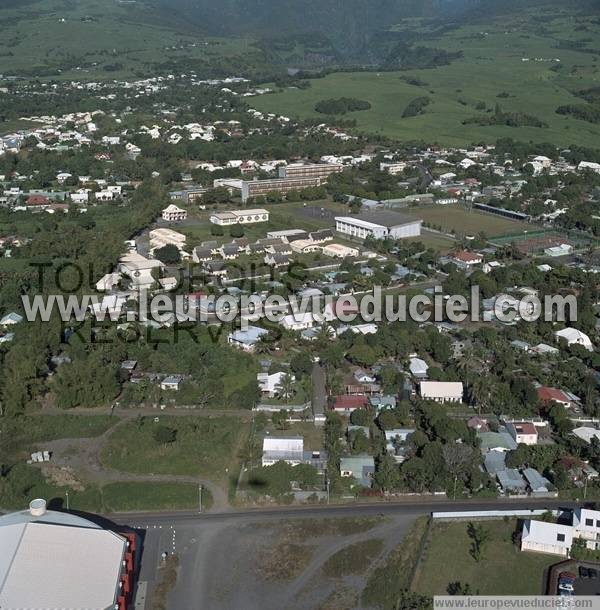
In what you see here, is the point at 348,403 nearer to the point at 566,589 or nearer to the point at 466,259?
the point at 566,589

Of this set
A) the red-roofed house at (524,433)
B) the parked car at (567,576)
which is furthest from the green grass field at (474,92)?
the parked car at (567,576)

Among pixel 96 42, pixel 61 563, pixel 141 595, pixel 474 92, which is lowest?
pixel 474 92

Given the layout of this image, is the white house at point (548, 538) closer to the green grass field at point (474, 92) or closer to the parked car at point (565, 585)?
the parked car at point (565, 585)

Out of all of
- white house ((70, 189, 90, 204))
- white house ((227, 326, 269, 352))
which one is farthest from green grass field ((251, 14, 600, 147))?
white house ((227, 326, 269, 352))

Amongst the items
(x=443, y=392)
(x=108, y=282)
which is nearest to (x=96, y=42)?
(x=108, y=282)

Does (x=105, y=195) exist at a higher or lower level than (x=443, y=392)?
lower

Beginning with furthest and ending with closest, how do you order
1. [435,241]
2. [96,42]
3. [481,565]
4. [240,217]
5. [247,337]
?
[96,42] < [240,217] < [435,241] < [247,337] < [481,565]

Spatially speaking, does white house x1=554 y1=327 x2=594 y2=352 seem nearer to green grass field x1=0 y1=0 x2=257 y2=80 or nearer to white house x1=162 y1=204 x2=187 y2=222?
white house x1=162 y1=204 x2=187 y2=222
